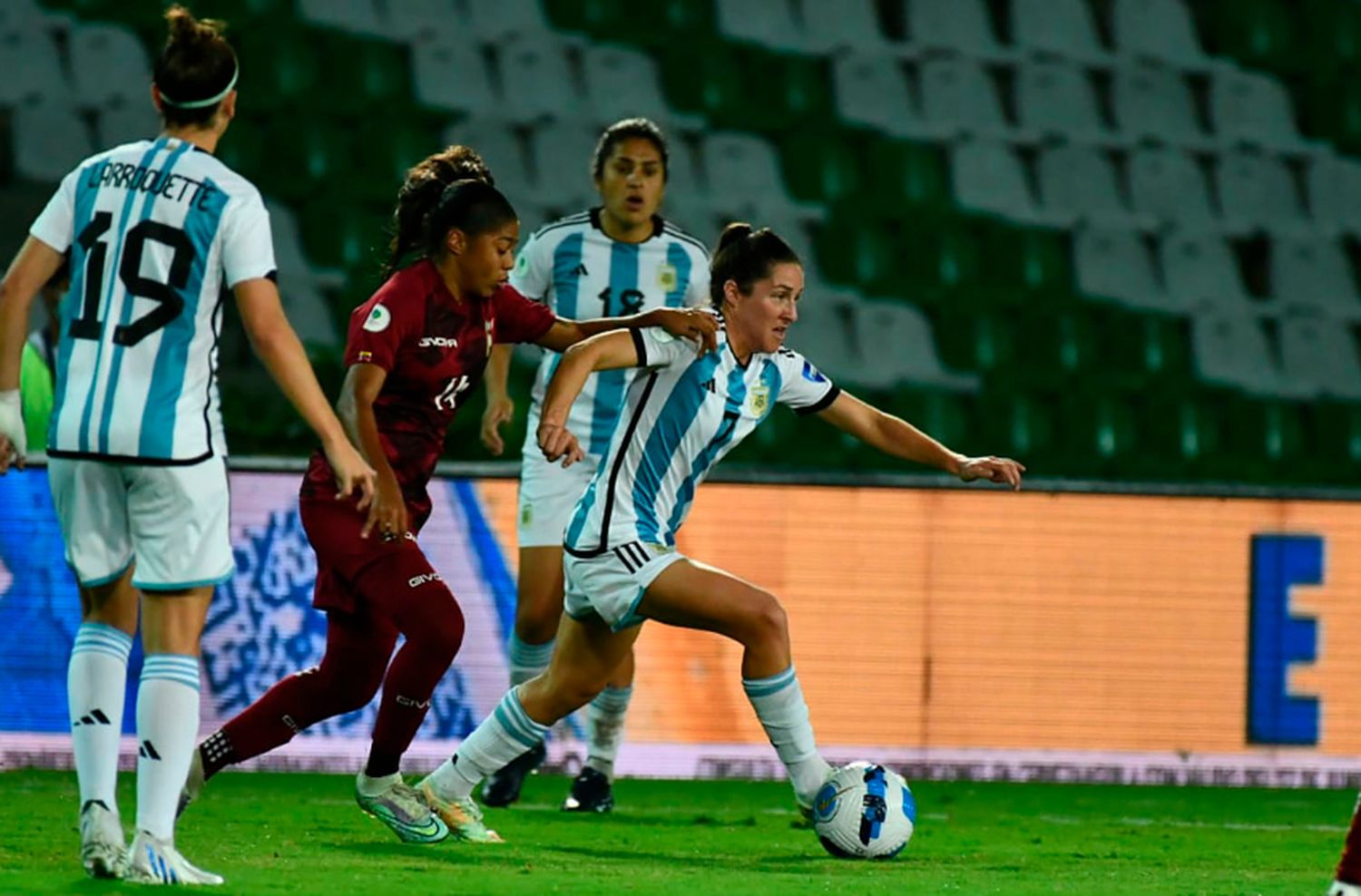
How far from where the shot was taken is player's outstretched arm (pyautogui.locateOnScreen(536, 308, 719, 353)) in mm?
5180

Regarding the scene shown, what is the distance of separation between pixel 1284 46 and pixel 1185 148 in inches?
38.5

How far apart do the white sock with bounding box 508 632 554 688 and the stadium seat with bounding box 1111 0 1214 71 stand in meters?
6.53

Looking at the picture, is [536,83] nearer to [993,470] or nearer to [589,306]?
[589,306]

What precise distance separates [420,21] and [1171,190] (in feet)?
13.1

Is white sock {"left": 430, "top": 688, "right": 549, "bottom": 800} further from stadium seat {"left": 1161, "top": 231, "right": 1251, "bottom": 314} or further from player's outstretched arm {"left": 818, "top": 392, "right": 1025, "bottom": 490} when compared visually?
stadium seat {"left": 1161, "top": 231, "right": 1251, "bottom": 314}

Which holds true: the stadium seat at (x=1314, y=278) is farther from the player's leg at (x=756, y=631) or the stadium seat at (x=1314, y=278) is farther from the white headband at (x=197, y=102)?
the white headband at (x=197, y=102)

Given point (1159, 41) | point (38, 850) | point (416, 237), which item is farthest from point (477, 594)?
point (1159, 41)

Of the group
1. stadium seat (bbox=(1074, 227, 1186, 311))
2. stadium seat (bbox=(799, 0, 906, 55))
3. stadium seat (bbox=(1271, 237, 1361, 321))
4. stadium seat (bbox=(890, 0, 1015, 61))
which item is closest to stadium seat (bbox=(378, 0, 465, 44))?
stadium seat (bbox=(799, 0, 906, 55))

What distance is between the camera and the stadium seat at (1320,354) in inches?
437

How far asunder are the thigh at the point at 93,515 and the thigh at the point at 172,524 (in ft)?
0.17

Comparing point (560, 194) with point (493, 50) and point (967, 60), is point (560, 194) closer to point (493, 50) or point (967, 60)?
point (493, 50)

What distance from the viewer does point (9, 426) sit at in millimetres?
4133

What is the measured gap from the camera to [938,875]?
15.9 feet

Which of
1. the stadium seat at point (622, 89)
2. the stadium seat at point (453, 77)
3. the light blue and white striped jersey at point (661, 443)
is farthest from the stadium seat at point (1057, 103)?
the light blue and white striped jersey at point (661, 443)
